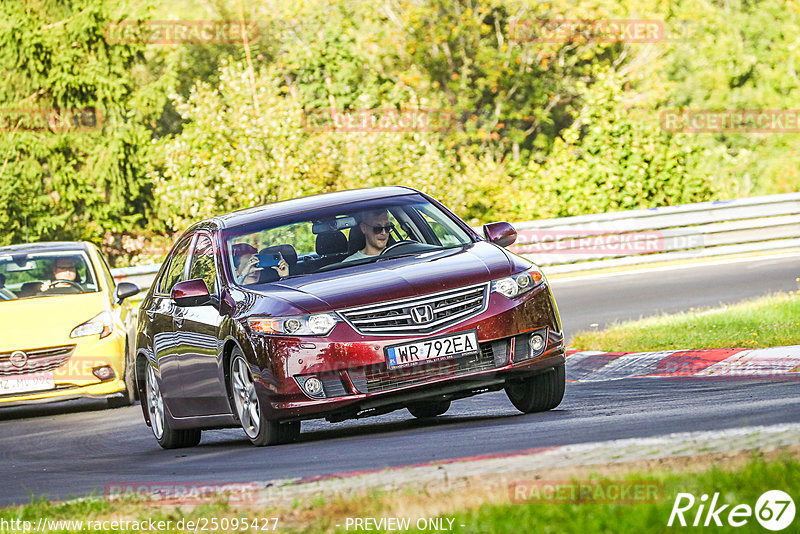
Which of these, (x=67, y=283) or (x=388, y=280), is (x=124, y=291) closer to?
(x=67, y=283)

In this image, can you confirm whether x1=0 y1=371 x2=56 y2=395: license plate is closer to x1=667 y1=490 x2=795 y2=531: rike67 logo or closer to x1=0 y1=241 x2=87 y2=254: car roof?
x1=0 y1=241 x2=87 y2=254: car roof

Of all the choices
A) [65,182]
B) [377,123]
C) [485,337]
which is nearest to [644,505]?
[485,337]

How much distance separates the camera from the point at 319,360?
324 inches

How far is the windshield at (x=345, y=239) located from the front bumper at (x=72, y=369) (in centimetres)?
406

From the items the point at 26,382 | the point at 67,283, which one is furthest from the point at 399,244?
the point at 67,283

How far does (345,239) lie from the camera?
30.9ft

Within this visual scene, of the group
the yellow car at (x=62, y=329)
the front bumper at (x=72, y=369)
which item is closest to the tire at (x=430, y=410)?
the yellow car at (x=62, y=329)

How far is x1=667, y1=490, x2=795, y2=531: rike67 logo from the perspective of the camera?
4363 millimetres

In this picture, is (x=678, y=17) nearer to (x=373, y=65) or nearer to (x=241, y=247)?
(x=373, y=65)

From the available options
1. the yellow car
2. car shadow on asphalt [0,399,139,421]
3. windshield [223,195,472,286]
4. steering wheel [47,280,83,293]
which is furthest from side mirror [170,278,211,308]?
steering wheel [47,280,83,293]

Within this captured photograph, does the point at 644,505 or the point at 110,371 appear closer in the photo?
the point at 644,505

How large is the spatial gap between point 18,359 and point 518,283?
6242 mm

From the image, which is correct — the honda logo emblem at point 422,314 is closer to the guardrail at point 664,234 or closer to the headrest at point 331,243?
the headrest at point 331,243

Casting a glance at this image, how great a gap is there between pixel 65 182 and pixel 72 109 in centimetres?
228
